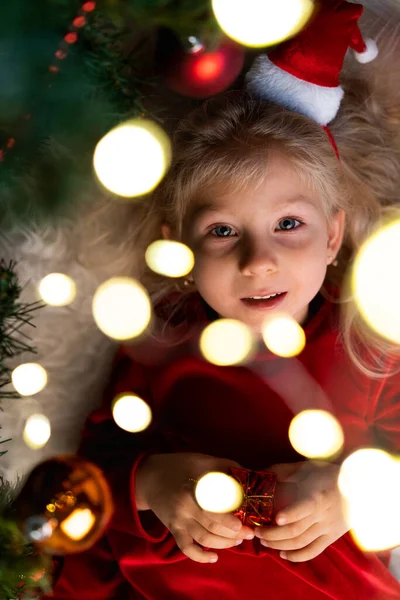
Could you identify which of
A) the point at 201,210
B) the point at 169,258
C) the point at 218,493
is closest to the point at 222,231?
the point at 201,210

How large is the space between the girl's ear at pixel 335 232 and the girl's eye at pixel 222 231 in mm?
163

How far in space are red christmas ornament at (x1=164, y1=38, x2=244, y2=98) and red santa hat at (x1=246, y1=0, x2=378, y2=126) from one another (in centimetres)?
9

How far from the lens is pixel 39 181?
74cm

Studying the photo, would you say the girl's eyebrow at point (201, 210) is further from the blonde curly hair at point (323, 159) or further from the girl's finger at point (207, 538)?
the girl's finger at point (207, 538)

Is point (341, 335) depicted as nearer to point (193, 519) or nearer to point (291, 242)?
point (291, 242)

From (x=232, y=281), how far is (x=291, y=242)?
95 millimetres

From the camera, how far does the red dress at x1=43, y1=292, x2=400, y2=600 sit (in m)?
0.89

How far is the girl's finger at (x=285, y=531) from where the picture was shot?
821 millimetres

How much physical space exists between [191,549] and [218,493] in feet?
0.29

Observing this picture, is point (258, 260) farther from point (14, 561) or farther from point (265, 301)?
point (14, 561)

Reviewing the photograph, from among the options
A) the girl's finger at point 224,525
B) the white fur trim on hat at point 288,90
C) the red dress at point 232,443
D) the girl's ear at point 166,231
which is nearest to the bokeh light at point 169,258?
the girl's ear at point 166,231

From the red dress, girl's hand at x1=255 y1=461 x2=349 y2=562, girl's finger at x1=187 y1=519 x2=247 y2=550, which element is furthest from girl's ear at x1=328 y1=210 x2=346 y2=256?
girl's finger at x1=187 y1=519 x2=247 y2=550

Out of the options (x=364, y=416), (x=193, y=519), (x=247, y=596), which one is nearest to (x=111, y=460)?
(x=193, y=519)

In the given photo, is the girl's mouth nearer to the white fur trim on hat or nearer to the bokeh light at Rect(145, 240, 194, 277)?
the bokeh light at Rect(145, 240, 194, 277)
